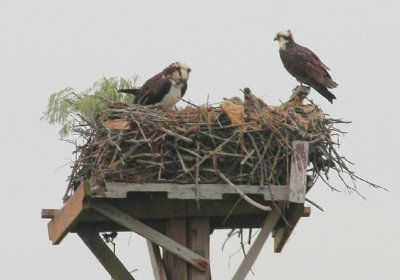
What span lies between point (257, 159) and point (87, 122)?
174cm

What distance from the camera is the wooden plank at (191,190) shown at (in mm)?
7980

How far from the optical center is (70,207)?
832cm

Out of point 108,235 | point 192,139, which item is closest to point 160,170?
point 192,139

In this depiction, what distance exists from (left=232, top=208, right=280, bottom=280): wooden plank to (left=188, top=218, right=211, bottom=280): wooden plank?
26 centimetres

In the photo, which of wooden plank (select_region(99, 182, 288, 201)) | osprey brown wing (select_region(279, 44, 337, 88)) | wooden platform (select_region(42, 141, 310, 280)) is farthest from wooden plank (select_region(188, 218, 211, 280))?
osprey brown wing (select_region(279, 44, 337, 88))

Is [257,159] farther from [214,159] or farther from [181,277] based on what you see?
[181,277]

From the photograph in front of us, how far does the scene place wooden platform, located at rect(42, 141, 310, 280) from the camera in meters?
8.10

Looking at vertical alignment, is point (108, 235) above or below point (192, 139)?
below

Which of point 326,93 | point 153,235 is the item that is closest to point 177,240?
point 153,235

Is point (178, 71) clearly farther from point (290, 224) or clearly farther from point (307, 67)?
point (290, 224)

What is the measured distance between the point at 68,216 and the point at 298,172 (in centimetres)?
188

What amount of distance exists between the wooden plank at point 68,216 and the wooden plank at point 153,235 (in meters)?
0.21

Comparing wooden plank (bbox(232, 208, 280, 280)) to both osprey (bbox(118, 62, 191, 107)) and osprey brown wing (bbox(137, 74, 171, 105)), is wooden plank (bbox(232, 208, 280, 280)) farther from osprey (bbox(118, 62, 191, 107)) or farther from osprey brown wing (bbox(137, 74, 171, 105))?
osprey brown wing (bbox(137, 74, 171, 105))

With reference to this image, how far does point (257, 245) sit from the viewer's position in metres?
8.37
